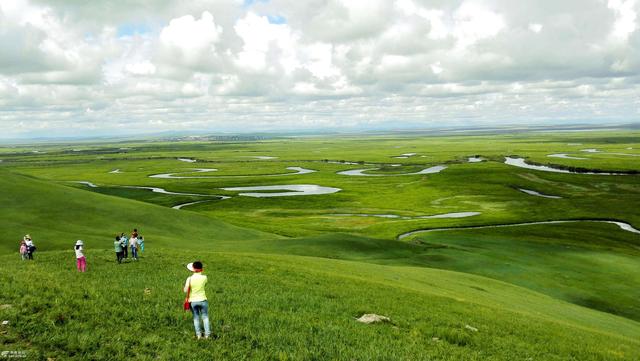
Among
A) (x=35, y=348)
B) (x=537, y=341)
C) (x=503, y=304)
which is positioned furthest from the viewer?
(x=503, y=304)

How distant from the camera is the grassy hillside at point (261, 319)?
18.0 meters

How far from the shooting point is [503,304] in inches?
1572

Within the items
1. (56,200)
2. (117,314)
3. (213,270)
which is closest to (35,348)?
(117,314)

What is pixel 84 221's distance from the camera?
71.5 metres

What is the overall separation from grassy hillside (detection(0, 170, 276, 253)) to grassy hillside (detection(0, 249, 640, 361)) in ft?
63.4

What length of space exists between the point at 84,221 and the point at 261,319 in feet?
196

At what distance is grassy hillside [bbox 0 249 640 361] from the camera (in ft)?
59.1

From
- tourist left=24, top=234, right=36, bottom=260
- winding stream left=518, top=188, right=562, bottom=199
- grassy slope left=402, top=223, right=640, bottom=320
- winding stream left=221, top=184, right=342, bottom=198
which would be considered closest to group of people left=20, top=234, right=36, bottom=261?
tourist left=24, top=234, right=36, bottom=260

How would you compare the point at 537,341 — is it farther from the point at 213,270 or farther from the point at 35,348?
the point at 35,348

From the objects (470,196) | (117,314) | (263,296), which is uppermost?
(117,314)

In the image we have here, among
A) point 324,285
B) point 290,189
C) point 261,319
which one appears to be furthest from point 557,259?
point 290,189

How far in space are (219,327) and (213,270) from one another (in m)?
15.1

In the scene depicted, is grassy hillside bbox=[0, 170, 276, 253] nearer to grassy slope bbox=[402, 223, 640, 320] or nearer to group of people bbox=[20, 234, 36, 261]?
group of people bbox=[20, 234, 36, 261]

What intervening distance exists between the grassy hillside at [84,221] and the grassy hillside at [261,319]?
19.3m
